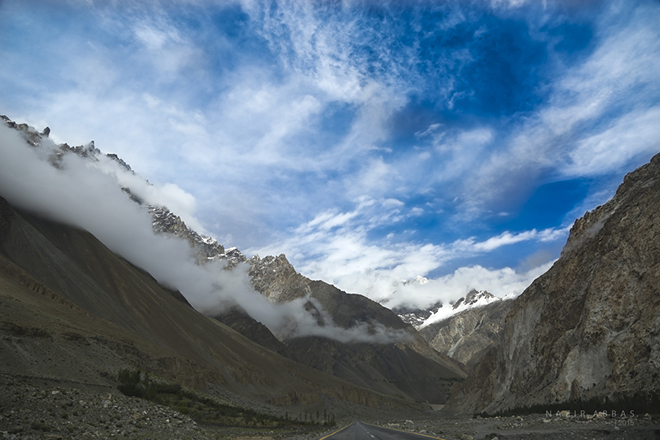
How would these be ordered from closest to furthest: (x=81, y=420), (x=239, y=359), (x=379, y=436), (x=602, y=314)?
(x=81, y=420)
(x=379, y=436)
(x=602, y=314)
(x=239, y=359)

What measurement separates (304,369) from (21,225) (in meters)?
134

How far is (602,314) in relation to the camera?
51.0m

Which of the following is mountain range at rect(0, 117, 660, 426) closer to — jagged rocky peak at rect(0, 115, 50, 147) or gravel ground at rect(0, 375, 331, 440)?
gravel ground at rect(0, 375, 331, 440)

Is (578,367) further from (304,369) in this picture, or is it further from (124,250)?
(124,250)

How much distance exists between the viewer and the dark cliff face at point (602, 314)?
41.4 meters

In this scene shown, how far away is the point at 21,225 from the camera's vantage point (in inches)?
3455

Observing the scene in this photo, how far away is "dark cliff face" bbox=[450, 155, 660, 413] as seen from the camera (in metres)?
41.4

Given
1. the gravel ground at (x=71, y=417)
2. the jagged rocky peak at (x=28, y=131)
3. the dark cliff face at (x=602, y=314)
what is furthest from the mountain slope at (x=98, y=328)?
the jagged rocky peak at (x=28, y=131)

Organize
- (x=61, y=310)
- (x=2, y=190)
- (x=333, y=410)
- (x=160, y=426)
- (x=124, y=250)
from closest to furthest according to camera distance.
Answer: (x=160, y=426)
(x=61, y=310)
(x=2, y=190)
(x=333, y=410)
(x=124, y=250)

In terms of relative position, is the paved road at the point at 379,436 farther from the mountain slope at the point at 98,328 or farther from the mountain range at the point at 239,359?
the mountain slope at the point at 98,328

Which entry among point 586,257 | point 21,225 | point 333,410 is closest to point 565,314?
point 586,257

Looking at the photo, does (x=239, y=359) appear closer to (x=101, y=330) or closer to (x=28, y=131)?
(x=101, y=330)

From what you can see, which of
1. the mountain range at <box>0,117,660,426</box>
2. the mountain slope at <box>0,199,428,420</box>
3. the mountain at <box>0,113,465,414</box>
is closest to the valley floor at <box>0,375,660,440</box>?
the mountain range at <box>0,117,660,426</box>

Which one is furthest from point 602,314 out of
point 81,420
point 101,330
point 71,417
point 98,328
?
point 98,328
